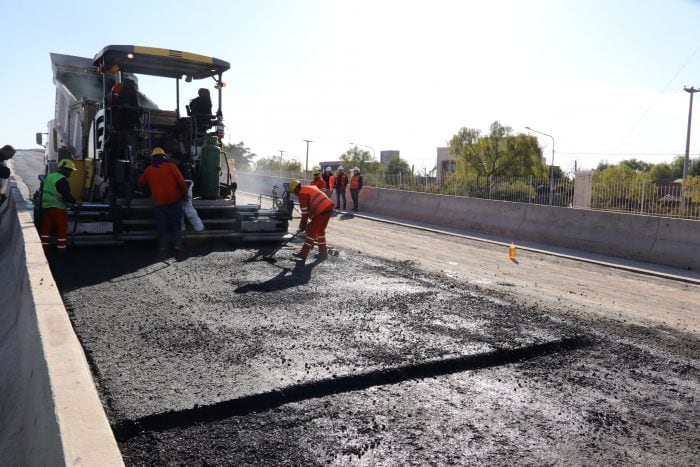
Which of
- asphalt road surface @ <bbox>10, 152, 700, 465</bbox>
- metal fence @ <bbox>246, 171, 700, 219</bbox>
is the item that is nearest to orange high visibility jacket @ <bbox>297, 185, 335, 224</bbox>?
asphalt road surface @ <bbox>10, 152, 700, 465</bbox>

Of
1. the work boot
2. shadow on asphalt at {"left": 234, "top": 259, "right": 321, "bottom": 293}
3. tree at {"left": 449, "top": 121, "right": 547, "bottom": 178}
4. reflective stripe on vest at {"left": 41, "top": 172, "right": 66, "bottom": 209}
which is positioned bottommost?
shadow on asphalt at {"left": 234, "top": 259, "right": 321, "bottom": 293}

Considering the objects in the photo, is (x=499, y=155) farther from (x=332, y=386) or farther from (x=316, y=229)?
(x=332, y=386)

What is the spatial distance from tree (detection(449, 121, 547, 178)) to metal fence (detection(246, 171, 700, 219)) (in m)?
23.6

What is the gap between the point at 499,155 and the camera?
141 ft

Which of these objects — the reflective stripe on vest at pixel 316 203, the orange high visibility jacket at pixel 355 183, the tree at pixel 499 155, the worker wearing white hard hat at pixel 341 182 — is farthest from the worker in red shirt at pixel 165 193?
the tree at pixel 499 155

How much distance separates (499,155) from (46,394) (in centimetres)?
4217

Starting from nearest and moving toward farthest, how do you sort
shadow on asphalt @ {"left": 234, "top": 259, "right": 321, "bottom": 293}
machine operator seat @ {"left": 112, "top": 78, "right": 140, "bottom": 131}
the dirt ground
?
the dirt ground
shadow on asphalt @ {"left": 234, "top": 259, "right": 321, "bottom": 293}
machine operator seat @ {"left": 112, "top": 78, "right": 140, "bottom": 131}

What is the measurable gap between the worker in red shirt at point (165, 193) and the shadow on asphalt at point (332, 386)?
5818 mm

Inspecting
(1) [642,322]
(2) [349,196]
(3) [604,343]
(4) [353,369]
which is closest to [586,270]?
(1) [642,322]

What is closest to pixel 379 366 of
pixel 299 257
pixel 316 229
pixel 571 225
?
pixel 299 257

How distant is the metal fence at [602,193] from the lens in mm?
12492

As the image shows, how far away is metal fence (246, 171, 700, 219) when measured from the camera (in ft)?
41.0

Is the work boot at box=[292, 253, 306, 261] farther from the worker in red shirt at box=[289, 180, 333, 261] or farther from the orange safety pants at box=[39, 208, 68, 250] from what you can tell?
the orange safety pants at box=[39, 208, 68, 250]

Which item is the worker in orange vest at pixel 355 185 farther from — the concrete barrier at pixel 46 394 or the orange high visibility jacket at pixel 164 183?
the concrete barrier at pixel 46 394
